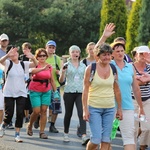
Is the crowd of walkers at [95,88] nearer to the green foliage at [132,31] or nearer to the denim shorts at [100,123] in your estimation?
the denim shorts at [100,123]

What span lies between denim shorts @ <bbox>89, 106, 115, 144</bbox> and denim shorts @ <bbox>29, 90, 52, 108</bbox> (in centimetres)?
306

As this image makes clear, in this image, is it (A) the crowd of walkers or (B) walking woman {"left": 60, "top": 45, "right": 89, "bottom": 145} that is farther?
(B) walking woman {"left": 60, "top": 45, "right": 89, "bottom": 145}

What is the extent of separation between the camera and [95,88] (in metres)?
7.21

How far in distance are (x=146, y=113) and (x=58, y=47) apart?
88.5 feet

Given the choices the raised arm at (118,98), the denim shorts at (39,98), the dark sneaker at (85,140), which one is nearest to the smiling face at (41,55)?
the denim shorts at (39,98)

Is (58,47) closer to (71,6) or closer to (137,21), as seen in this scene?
(71,6)

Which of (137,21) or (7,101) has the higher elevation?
(137,21)

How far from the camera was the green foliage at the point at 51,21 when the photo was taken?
33.3 metres

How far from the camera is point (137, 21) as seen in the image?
29.5 metres

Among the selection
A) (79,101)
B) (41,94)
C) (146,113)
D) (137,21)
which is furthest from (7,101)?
(137,21)

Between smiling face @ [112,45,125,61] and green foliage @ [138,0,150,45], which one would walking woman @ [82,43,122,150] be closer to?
smiling face @ [112,45,125,61]

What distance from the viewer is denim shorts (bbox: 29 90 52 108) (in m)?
10.1

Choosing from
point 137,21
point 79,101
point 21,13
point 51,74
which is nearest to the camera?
point 79,101

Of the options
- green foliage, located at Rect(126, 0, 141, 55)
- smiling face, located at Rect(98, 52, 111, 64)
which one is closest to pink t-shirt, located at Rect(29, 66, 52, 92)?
smiling face, located at Rect(98, 52, 111, 64)
